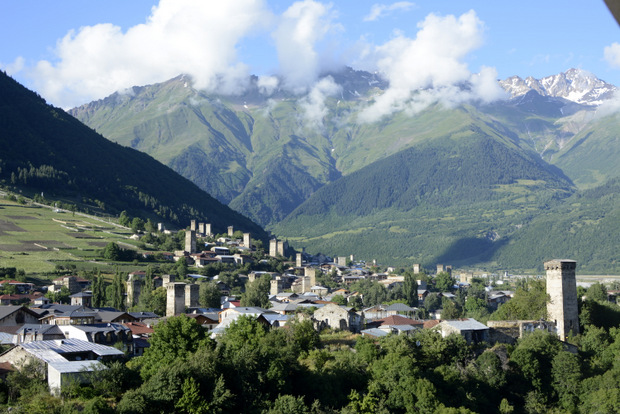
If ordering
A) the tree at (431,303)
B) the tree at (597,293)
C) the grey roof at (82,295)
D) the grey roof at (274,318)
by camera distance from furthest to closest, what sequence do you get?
the tree at (431,303), the tree at (597,293), the grey roof at (82,295), the grey roof at (274,318)

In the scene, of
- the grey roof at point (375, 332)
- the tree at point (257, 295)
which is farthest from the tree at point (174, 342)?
the tree at point (257, 295)

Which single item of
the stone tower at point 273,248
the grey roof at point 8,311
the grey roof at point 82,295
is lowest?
the grey roof at point 82,295

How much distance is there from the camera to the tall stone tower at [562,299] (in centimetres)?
7538

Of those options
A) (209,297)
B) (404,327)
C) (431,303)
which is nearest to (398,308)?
(209,297)

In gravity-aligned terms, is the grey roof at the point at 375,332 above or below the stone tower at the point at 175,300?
below

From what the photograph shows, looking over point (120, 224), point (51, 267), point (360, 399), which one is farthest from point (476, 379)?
point (120, 224)

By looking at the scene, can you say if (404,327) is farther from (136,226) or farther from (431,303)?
(136,226)

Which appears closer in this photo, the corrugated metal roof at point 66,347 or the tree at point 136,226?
the corrugated metal roof at point 66,347

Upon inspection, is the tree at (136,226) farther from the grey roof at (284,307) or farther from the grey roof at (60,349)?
the grey roof at (60,349)

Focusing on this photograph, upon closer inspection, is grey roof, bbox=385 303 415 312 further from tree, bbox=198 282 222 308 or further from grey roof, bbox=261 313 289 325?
grey roof, bbox=261 313 289 325

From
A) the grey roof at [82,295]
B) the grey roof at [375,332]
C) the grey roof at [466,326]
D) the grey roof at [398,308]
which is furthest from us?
the grey roof at [398,308]

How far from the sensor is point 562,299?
248 feet

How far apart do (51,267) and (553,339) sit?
7564 centimetres

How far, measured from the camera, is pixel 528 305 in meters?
80.1
